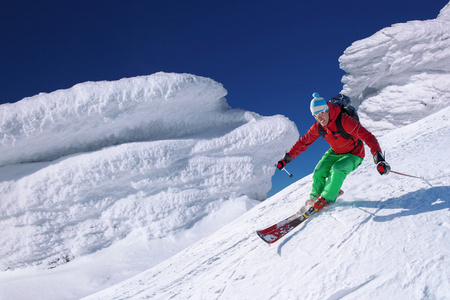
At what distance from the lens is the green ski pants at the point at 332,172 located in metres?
4.03

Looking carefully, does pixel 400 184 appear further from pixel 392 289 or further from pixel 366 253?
pixel 392 289

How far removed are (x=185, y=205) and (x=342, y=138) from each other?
6928mm

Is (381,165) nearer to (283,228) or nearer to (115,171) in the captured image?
(283,228)

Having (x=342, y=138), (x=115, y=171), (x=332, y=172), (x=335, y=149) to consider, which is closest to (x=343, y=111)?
(x=342, y=138)

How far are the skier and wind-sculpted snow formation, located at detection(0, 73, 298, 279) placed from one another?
6041 millimetres

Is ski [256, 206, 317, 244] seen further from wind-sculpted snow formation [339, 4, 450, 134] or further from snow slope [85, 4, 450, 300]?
wind-sculpted snow formation [339, 4, 450, 134]

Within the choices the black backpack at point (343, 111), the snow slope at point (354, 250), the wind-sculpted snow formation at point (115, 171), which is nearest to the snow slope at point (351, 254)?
the snow slope at point (354, 250)

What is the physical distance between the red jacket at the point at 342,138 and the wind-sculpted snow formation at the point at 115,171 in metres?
6.12

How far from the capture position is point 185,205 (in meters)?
9.92

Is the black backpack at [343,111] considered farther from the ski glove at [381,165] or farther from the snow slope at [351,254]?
the snow slope at [351,254]

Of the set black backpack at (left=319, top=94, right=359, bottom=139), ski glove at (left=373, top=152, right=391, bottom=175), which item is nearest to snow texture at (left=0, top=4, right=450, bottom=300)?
ski glove at (left=373, top=152, right=391, bottom=175)

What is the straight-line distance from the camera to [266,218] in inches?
210

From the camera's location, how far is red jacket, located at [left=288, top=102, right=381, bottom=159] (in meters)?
3.94

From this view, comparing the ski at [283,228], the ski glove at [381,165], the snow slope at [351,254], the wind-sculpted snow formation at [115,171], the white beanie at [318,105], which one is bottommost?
the snow slope at [351,254]
